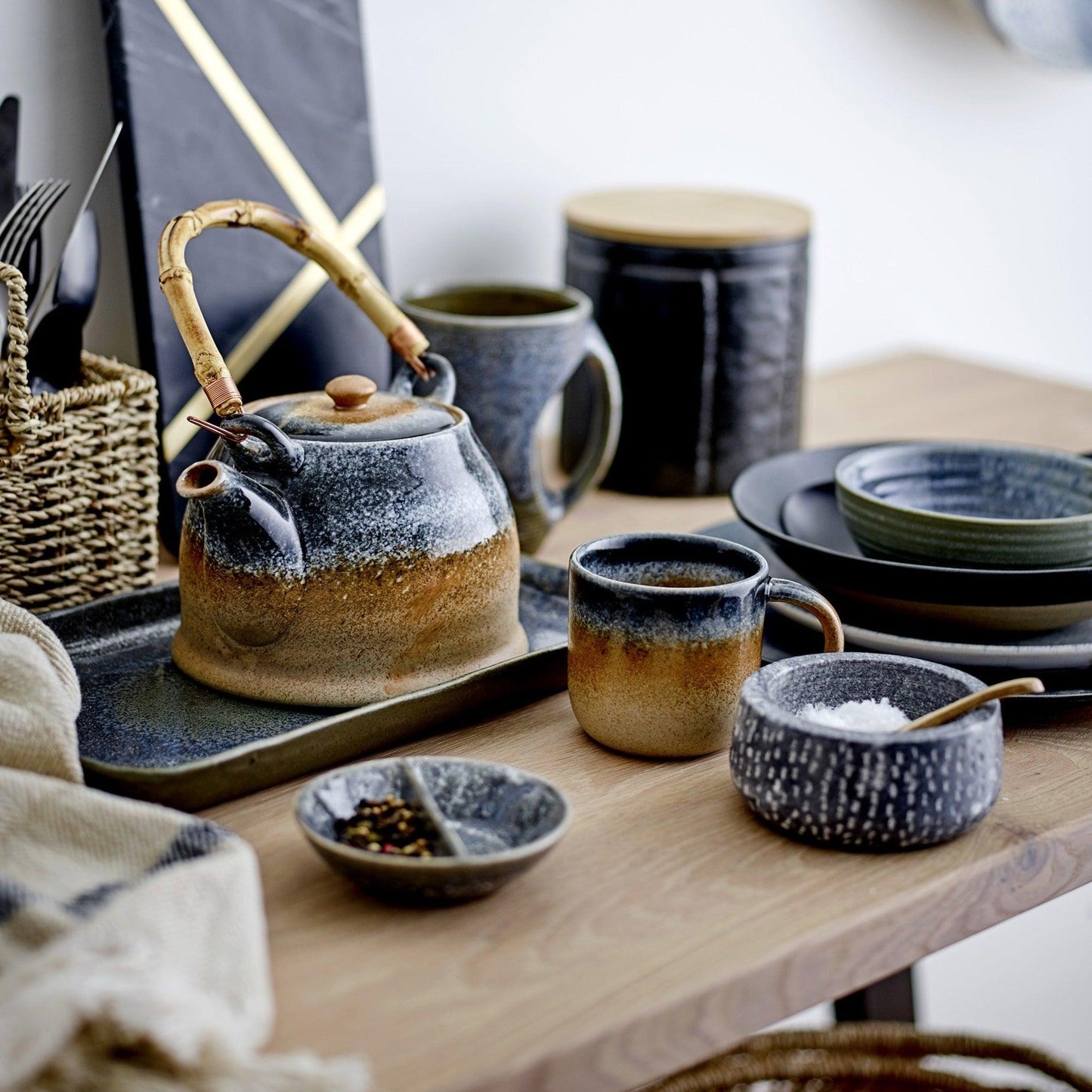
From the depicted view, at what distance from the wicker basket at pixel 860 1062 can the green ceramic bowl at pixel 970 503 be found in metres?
0.28

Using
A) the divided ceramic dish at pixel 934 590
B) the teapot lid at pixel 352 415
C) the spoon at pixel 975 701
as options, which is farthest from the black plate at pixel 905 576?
the teapot lid at pixel 352 415

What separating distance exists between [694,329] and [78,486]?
0.51 meters

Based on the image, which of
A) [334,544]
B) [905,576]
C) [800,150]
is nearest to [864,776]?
[905,576]

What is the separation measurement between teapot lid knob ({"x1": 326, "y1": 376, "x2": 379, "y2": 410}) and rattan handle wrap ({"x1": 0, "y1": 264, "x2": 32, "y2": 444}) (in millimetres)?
163

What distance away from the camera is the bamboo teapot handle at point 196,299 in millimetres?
701

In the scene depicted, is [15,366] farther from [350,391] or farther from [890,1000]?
[890,1000]

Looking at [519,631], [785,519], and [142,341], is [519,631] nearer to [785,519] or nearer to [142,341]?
[785,519]

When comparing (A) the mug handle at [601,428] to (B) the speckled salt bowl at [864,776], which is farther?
(A) the mug handle at [601,428]

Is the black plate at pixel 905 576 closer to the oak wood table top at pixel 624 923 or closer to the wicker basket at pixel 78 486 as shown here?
the oak wood table top at pixel 624 923

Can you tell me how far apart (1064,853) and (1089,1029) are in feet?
3.84

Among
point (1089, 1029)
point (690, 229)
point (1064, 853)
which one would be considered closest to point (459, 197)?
point (690, 229)

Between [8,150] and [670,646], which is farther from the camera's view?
[8,150]

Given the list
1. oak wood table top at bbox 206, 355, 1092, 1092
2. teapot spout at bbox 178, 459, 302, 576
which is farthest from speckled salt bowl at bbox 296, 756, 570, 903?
teapot spout at bbox 178, 459, 302, 576

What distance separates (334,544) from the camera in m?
0.69
